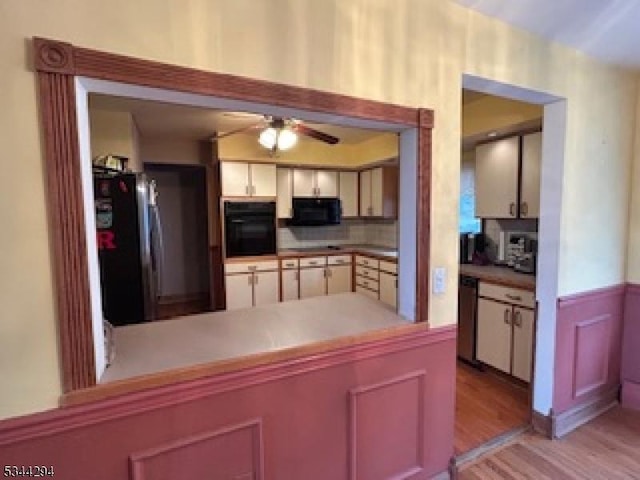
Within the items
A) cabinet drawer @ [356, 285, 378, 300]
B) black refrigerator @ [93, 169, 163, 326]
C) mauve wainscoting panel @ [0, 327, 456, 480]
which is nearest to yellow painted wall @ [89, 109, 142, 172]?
black refrigerator @ [93, 169, 163, 326]

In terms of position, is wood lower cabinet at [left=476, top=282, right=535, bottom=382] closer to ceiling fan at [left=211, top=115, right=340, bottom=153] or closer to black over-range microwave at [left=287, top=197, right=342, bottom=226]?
ceiling fan at [left=211, top=115, right=340, bottom=153]

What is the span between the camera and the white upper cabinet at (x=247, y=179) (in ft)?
13.7

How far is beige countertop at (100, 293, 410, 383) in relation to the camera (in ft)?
4.07

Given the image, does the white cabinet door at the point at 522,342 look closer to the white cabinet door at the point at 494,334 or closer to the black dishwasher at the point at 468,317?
the white cabinet door at the point at 494,334

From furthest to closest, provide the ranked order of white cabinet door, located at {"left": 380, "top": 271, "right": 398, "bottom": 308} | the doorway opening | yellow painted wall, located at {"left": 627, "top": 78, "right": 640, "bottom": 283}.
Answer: white cabinet door, located at {"left": 380, "top": 271, "right": 398, "bottom": 308}, yellow painted wall, located at {"left": 627, "top": 78, "right": 640, "bottom": 283}, the doorway opening

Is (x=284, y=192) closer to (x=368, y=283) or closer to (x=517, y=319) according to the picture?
(x=368, y=283)

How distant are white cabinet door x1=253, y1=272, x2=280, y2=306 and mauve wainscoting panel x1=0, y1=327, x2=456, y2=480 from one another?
2885mm

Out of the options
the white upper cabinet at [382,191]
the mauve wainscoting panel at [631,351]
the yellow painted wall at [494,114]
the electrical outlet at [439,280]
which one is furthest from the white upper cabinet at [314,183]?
the mauve wainscoting panel at [631,351]

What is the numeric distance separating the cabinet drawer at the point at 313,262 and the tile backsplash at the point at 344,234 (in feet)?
1.82

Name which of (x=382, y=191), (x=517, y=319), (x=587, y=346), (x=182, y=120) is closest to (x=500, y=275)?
(x=517, y=319)

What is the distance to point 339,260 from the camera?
483 centimetres

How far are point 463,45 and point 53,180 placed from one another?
1.77 m

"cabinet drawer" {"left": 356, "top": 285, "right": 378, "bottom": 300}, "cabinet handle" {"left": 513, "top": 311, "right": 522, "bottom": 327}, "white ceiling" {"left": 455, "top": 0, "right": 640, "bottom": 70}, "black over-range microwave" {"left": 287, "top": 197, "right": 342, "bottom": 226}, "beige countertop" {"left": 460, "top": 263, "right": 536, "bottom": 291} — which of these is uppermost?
"white ceiling" {"left": 455, "top": 0, "right": 640, "bottom": 70}

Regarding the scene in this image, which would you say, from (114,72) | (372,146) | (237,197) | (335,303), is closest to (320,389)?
(335,303)
